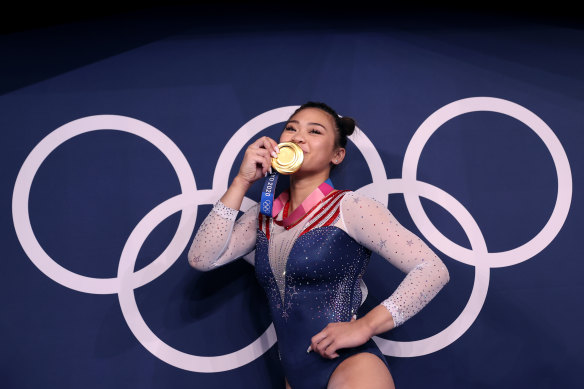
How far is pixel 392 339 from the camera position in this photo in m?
2.17

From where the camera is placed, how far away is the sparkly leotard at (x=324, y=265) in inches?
63.6

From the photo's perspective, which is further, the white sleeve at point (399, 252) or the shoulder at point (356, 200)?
the shoulder at point (356, 200)

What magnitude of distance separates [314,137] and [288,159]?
17 centimetres

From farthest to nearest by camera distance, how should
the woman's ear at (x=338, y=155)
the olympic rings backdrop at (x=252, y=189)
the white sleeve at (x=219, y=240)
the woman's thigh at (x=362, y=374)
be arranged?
the olympic rings backdrop at (x=252, y=189), the woman's ear at (x=338, y=155), the white sleeve at (x=219, y=240), the woman's thigh at (x=362, y=374)

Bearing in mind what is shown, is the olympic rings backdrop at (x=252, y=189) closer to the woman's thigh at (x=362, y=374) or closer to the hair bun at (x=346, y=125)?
the hair bun at (x=346, y=125)

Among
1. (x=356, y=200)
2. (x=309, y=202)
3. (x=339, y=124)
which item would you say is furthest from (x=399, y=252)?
(x=339, y=124)

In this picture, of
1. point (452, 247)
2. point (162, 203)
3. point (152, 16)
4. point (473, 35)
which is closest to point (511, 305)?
point (452, 247)

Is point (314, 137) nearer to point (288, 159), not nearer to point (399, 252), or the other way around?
point (288, 159)

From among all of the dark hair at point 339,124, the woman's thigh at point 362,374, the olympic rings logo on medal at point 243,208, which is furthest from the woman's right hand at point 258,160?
the woman's thigh at point 362,374

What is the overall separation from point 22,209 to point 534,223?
2268 mm

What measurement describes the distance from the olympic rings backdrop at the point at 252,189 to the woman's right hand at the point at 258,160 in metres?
0.40

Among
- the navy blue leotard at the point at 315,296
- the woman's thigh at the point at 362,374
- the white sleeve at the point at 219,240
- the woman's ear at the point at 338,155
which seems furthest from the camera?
the woman's ear at the point at 338,155

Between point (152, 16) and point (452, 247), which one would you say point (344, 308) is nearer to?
point (452, 247)

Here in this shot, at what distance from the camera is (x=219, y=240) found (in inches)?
71.2
